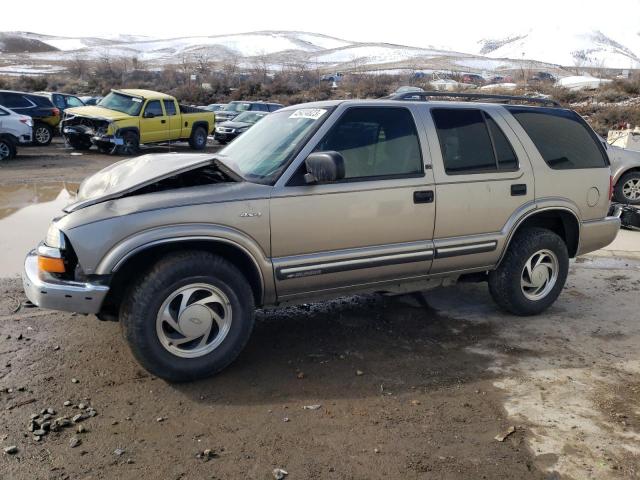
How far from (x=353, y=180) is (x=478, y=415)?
1.71 metres

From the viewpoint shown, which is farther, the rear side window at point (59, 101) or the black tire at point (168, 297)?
the rear side window at point (59, 101)

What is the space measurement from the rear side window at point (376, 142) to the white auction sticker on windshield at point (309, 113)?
170mm

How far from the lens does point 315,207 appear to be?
153 inches

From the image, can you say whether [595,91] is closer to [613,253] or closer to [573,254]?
[613,253]

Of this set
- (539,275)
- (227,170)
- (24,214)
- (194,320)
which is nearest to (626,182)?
(539,275)

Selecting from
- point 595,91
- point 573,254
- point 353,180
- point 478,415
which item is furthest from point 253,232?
point 595,91

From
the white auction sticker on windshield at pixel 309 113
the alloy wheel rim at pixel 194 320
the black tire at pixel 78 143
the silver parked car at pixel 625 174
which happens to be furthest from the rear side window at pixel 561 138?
the black tire at pixel 78 143

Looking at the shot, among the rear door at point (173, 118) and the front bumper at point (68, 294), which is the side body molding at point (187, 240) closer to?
the front bumper at point (68, 294)

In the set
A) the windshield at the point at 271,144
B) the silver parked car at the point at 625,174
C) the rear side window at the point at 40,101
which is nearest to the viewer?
the windshield at the point at 271,144

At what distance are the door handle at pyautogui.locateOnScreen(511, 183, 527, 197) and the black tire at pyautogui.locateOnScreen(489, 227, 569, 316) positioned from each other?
0.38 metres

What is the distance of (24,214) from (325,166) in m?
6.34

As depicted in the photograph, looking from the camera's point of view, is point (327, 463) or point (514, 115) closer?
point (327, 463)

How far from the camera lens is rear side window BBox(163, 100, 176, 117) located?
1755 centimetres

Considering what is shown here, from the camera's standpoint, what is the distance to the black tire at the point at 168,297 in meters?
3.50
